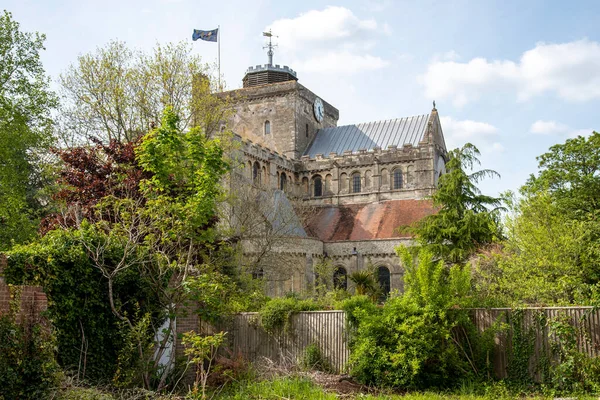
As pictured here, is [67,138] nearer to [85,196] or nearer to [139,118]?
[139,118]

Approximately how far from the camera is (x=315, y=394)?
46.4ft

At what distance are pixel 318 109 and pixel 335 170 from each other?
941 centimetres

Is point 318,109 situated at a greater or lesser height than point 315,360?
greater

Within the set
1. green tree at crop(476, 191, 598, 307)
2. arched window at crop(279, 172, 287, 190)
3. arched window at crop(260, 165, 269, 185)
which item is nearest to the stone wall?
arched window at crop(279, 172, 287, 190)

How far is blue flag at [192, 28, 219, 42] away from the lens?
133 ft

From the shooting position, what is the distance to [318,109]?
59.5 metres

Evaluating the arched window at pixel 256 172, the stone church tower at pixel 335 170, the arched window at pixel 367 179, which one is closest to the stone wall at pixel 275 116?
the stone church tower at pixel 335 170

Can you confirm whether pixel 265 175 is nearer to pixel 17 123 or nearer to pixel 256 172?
pixel 256 172

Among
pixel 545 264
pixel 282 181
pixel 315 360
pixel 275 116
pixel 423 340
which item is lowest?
pixel 315 360

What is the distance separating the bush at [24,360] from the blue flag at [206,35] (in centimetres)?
3137

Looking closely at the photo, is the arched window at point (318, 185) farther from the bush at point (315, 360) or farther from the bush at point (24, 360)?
the bush at point (24, 360)

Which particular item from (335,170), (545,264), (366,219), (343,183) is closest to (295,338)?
(545,264)

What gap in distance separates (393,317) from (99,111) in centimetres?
1985

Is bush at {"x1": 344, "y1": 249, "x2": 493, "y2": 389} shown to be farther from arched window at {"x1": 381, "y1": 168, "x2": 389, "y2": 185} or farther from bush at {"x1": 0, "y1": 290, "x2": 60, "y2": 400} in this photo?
arched window at {"x1": 381, "y1": 168, "x2": 389, "y2": 185}
